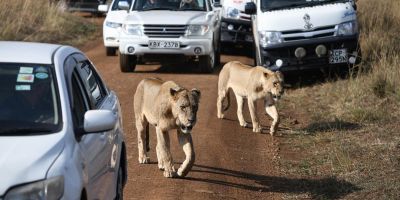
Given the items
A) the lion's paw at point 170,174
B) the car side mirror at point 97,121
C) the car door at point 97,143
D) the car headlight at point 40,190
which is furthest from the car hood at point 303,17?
the car headlight at point 40,190

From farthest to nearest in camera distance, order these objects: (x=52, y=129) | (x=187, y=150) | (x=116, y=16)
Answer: (x=116, y=16), (x=187, y=150), (x=52, y=129)

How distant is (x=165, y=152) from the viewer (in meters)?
8.73

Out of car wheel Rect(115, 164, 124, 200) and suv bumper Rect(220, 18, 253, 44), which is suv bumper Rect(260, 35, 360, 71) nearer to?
suv bumper Rect(220, 18, 253, 44)

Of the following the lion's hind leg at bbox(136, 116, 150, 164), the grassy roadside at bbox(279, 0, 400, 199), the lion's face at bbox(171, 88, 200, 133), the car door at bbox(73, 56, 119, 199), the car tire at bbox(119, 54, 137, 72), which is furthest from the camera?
the car tire at bbox(119, 54, 137, 72)

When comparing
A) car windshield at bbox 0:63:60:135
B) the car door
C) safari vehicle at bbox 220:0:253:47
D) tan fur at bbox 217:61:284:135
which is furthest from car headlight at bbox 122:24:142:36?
car windshield at bbox 0:63:60:135

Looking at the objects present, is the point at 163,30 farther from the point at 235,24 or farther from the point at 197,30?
the point at 235,24

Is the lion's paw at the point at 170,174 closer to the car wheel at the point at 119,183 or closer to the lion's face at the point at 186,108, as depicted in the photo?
the lion's face at the point at 186,108

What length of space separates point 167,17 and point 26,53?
442 inches

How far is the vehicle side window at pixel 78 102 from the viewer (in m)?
5.59

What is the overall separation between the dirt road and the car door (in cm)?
160

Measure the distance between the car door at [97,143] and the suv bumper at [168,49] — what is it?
986 cm

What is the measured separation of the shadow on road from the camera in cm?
847

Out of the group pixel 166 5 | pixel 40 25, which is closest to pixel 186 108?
pixel 166 5

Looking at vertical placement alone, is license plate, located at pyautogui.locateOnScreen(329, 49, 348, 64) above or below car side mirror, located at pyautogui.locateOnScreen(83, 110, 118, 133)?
below
